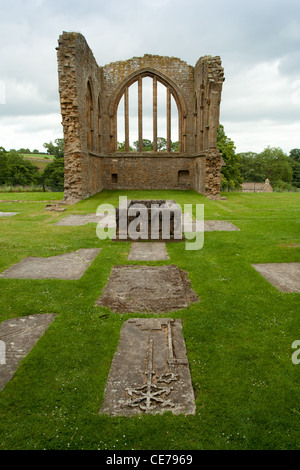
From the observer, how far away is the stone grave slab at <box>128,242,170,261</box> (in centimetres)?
677

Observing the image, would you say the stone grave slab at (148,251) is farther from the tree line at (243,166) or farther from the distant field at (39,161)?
the distant field at (39,161)

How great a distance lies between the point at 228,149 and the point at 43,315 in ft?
102

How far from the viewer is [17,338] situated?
3734 millimetres

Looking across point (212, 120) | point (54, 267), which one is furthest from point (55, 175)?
point (54, 267)

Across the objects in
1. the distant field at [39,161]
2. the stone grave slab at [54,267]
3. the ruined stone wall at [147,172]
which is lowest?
the stone grave slab at [54,267]

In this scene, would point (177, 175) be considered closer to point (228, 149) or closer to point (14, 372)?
point (228, 149)

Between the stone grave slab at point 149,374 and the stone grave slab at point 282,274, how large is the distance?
2024mm

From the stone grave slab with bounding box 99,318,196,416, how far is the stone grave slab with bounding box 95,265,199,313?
0.55 metres

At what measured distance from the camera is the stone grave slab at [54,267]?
5.71 metres

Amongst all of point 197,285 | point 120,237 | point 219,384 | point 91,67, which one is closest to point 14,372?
point 219,384

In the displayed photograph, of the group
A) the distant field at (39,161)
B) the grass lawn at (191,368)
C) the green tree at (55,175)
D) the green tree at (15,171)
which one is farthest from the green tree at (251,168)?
the grass lawn at (191,368)

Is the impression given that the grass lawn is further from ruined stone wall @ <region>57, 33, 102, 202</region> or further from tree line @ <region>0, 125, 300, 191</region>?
tree line @ <region>0, 125, 300, 191</region>

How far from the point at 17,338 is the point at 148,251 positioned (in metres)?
3.89

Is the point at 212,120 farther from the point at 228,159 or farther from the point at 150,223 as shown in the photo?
the point at 228,159
